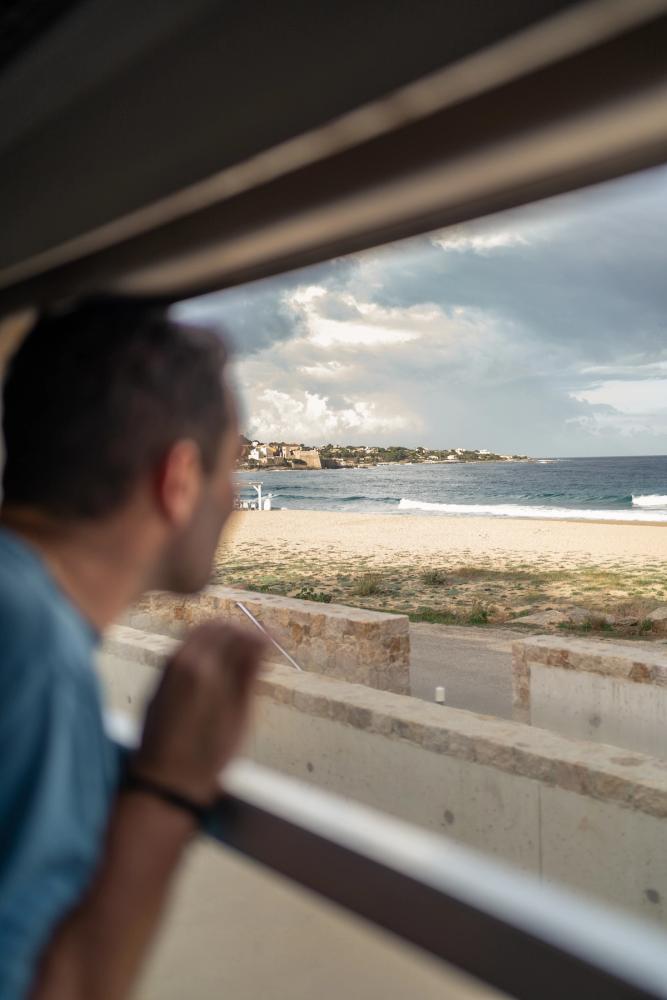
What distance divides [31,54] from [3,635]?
1.46m

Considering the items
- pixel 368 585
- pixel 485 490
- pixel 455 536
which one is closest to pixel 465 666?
pixel 368 585

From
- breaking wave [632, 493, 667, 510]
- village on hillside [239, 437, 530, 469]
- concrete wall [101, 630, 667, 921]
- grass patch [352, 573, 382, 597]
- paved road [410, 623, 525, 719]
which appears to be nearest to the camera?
concrete wall [101, 630, 667, 921]

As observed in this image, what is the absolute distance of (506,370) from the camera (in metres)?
41.4

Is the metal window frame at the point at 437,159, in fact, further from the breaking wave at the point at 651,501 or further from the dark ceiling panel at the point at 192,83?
the breaking wave at the point at 651,501

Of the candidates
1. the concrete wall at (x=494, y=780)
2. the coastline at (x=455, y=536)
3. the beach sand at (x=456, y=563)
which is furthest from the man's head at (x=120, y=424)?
the coastline at (x=455, y=536)

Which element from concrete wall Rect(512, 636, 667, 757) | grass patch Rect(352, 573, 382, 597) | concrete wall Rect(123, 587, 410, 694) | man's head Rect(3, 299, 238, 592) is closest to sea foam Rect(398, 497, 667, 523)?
grass patch Rect(352, 573, 382, 597)

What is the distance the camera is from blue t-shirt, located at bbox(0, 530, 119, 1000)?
1.52 feet

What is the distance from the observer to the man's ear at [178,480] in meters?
0.59

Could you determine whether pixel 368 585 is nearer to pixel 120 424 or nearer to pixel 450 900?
pixel 450 900

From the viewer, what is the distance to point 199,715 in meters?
0.58

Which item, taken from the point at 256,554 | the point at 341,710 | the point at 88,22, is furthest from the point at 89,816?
the point at 256,554

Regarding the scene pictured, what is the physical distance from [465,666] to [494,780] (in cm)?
856

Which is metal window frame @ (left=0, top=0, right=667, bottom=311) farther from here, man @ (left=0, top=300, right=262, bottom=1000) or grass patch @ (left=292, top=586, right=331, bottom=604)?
grass patch @ (left=292, top=586, right=331, bottom=604)

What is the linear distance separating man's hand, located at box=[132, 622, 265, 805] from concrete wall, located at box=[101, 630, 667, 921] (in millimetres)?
2228
